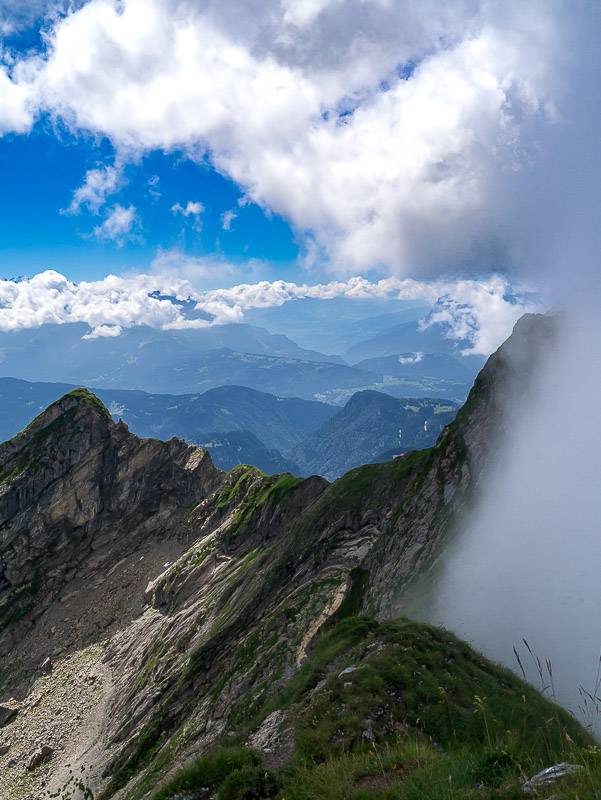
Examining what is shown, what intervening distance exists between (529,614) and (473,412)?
27311 millimetres

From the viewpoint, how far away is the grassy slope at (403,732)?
9664 mm

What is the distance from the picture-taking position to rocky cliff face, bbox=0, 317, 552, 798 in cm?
4031

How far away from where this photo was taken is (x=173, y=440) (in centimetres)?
9931

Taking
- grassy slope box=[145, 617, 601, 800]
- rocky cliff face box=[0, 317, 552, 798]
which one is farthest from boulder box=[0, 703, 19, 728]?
grassy slope box=[145, 617, 601, 800]

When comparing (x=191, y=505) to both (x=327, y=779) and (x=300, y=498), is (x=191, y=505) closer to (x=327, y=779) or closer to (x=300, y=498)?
(x=300, y=498)

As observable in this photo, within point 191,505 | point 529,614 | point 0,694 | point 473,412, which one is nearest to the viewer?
point 529,614

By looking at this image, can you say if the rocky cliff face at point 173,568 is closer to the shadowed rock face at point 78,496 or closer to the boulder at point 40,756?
the shadowed rock face at point 78,496

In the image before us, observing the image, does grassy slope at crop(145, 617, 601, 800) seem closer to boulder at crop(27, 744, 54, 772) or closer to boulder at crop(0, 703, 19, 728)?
boulder at crop(27, 744, 54, 772)

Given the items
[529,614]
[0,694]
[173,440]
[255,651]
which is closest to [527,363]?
[529,614]

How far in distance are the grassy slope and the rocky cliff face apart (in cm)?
1358

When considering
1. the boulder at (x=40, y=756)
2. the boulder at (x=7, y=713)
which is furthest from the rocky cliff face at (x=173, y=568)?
the boulder at (x=7, y=713)

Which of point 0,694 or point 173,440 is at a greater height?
point 173,440

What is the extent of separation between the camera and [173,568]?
2857 inches

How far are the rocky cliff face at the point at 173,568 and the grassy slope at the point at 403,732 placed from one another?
44.6 ft
